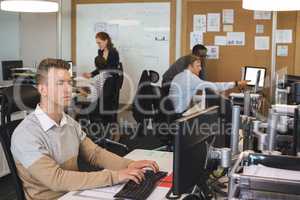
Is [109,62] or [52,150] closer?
[52,150]

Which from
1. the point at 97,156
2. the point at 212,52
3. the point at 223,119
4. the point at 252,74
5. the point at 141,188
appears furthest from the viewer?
the point at 212,52

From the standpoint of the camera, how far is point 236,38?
19.2 ft

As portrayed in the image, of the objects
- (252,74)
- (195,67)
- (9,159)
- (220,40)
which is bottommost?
(9,159)

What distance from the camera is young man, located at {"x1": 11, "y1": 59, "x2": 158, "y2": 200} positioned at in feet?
6.07

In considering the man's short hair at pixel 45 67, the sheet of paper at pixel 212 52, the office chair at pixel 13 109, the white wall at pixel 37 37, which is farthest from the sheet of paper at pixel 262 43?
the man's short hair at pixel 45 67

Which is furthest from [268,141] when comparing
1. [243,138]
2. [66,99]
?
[66,99]

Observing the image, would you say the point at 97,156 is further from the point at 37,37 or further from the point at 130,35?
the point at 37,37

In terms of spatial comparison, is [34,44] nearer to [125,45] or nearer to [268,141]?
[125,45]

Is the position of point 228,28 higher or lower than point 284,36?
higher

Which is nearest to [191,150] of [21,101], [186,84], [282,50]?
→ [21,101]

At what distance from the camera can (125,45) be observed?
21.0ft

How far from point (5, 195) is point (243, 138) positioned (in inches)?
91.8

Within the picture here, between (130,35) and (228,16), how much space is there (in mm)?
1509

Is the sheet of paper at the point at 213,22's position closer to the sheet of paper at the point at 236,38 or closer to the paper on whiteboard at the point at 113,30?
Answer: the sheet of paper at the point at 236,38
